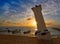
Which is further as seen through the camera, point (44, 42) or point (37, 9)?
point (37, 9)

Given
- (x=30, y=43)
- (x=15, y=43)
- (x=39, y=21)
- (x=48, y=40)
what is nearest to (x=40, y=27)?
(x=39, y=21)

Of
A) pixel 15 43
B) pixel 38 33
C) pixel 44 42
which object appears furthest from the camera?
pixel 38 33

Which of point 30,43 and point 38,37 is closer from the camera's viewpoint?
point 30,43

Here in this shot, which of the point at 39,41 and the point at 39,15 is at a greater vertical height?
the point at 39,15

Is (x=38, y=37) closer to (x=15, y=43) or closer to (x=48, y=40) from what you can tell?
(x=48, y=40)

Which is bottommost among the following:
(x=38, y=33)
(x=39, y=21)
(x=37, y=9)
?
(x=38, y=33)

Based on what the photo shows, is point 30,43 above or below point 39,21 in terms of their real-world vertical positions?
below

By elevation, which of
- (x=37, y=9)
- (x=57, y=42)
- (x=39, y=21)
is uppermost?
(x=37, y=9)

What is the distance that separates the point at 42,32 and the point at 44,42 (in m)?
0.40

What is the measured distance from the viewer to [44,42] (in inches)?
165

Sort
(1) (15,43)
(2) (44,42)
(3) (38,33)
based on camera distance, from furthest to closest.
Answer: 1. (3) (38,33)
2. (2) (44,42)
3. (1) (15,43)

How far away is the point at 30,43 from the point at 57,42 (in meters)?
0.94

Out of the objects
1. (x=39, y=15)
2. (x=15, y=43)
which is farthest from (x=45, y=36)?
(x=15, y=43)

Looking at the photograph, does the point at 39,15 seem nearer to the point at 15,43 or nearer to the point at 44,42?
the point at 44,42
